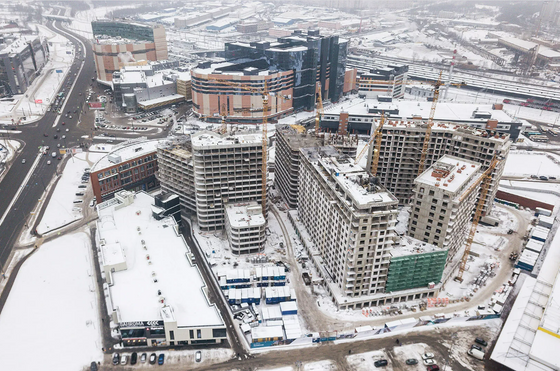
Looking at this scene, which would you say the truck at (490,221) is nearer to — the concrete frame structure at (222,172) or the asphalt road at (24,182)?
the concrete frame structure at (222,172)

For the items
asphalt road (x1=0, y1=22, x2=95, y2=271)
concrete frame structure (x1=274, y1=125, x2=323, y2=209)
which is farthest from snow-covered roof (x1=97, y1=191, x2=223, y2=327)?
concrete frame structure (x1=274, y1=125, x2=323, y2=209)

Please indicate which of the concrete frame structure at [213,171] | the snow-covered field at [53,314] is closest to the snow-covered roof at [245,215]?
the concrete frame structure at [213,171]

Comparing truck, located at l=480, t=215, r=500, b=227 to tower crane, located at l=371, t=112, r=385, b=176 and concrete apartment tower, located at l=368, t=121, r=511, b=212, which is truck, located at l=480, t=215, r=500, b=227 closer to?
concrete apartment tower, located at l=368, t=121, r=511, b=212

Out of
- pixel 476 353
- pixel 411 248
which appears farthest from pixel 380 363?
pixel 411 248

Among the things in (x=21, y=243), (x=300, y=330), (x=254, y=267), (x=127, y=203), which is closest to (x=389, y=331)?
(x=300, y=330)

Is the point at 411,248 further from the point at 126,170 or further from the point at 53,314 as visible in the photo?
the point at 126,170
